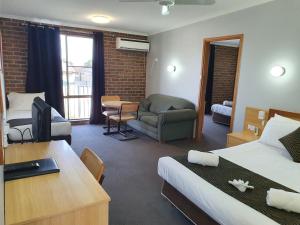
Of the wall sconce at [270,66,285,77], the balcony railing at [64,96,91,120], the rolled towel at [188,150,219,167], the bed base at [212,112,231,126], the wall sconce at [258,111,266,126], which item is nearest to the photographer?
the rolled towel at [188,150,219,167]

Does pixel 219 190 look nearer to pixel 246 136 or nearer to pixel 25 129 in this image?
pixel 246 136

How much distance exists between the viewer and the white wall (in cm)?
286

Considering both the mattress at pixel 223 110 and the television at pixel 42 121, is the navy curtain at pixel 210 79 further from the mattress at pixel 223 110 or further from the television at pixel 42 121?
the television at pixel 42 121

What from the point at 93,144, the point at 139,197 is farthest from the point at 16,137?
the point at 139,197

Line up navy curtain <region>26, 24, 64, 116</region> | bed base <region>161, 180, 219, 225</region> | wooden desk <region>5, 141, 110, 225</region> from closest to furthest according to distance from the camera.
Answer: wooden desk <region>5, 141, 110, 225</region>
bed base <region>161, 180, 219, 225</region>
navy curtain <region>26, 24, 64, 116</region>

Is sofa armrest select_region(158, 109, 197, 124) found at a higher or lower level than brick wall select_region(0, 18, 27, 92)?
lower

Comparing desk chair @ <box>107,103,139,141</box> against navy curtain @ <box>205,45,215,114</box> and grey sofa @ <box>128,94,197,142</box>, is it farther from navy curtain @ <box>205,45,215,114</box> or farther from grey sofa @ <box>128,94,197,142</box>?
navy curtain @ <box>205,45,215,114</box>

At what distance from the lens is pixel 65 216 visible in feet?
3.58

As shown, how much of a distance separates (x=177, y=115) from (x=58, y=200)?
336 cm

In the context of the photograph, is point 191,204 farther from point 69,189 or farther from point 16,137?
point 16,137

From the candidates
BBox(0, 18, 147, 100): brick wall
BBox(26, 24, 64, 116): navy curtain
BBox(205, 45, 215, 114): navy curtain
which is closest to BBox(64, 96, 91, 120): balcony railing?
BBox(26, 24, 64, 116): navy curtain

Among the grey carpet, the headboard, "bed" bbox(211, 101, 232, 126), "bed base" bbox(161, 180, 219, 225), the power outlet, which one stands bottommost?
the grey carpet

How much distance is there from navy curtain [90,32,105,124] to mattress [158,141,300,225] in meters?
3.69

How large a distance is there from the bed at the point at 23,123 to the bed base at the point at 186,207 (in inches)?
72.9
